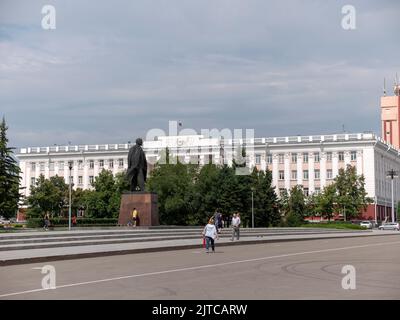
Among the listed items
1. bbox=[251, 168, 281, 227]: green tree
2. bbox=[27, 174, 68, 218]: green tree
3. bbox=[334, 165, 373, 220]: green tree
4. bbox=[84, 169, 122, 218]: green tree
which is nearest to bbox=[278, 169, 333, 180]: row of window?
bbox=[334, 165, 373, 220]: green tree

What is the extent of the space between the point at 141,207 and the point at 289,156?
75.8 metres

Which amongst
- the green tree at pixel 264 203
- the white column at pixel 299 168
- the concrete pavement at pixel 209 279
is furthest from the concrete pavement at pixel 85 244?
the white column at pixel 299 168

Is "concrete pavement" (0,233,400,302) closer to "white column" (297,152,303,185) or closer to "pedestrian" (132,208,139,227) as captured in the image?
"pedestrian" (132,208,139,227)

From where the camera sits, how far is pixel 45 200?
8931cm

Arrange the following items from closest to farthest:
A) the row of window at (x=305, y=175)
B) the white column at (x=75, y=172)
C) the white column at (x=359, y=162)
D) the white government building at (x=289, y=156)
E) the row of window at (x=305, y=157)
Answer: the white government building at (x=289, y=156), the white column at (x=359, y=162), the row of window at (x=305, y=157), the row of window at (x=305, y=175), the white column at (x=75, y=172)

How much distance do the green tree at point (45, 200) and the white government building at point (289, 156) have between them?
1624 cm

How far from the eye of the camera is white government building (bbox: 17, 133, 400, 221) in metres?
105

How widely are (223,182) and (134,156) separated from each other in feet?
105

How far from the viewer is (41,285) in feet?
46.2

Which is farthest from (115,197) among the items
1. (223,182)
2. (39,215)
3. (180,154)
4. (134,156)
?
(134,156)

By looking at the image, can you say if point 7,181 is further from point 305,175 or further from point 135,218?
point 305,175

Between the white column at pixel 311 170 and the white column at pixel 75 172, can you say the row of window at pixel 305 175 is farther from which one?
the white column at pixel 75 172

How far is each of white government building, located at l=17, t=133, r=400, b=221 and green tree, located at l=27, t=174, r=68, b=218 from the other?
16.2 metres

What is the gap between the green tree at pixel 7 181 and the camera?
2200 inches
